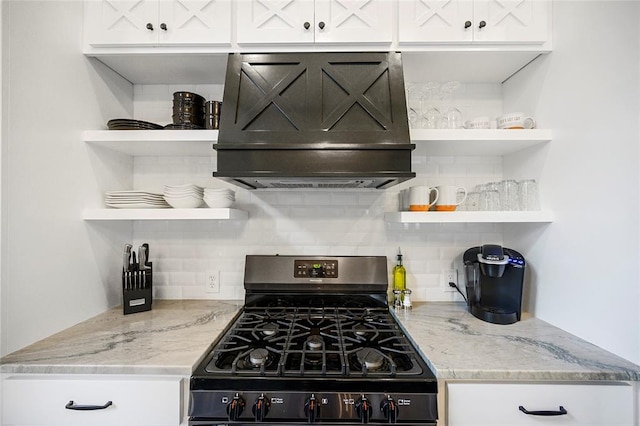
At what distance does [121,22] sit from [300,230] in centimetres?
133

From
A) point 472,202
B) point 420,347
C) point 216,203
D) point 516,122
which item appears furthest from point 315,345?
point 516,122

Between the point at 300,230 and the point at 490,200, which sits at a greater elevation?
the point at 490,200

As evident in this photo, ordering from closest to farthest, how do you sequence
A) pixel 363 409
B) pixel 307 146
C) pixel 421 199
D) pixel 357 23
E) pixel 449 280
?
pixel 363 409 → pixel 307 146 → pixel 357 23 → pixel 421 199 → pixel 449 280

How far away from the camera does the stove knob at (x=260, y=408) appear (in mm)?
980

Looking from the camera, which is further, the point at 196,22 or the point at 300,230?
the point at 300,230

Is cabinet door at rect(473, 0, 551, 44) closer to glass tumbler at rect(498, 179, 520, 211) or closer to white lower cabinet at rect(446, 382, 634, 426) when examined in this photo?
glass tumbler at rect(498, 179, 520, 211)

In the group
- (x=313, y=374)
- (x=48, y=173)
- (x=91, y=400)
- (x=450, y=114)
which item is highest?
(x=450, y=114)

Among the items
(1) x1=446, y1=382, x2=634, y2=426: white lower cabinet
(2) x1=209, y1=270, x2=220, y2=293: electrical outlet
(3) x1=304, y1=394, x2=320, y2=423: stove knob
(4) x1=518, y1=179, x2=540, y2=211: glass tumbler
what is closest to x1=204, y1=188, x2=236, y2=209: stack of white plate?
(2) x1=209, y1=270, x2=220, y2=293: electrical outlet

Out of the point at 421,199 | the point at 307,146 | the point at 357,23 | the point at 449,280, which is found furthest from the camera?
the point at 449,280

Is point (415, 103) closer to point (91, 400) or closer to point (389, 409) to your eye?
point (389, 409)

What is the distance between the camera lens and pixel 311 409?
3.19ft

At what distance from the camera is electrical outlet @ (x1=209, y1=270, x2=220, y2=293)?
181 centimetres

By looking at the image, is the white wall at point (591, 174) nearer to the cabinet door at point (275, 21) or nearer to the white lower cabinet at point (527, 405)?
the white lower cabinet at point (527, 405)

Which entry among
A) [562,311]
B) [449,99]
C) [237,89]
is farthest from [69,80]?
[562,311]
